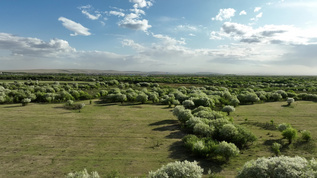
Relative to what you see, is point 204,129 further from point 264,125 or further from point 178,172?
point 264,125

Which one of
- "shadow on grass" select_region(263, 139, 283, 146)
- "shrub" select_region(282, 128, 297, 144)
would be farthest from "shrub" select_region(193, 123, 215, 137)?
"shrub" select_region(282, 128, 297, 144)

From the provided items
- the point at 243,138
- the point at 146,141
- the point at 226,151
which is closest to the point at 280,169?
the point at 226,151

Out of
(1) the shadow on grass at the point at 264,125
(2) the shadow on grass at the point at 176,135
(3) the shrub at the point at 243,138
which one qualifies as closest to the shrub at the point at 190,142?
(2) the shadow on grass at the point at 176,135

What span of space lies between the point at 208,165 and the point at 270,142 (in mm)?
9344

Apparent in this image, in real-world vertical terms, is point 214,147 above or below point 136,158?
above

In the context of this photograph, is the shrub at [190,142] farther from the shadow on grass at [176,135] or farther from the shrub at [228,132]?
the shrub at [228,132]

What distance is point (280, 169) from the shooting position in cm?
836

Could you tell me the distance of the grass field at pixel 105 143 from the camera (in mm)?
13016

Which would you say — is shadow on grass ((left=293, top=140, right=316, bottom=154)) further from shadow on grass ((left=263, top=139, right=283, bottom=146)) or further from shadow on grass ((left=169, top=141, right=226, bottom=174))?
shadow on grass ((left=169, top=141, right=226, bottom=174))

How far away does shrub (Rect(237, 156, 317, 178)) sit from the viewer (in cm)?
808

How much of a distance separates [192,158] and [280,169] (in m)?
7.33

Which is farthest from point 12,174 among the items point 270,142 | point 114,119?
point 270,142

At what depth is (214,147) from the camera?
1424 centimetres

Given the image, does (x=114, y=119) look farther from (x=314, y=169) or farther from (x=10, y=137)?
(x=314, y=169)
